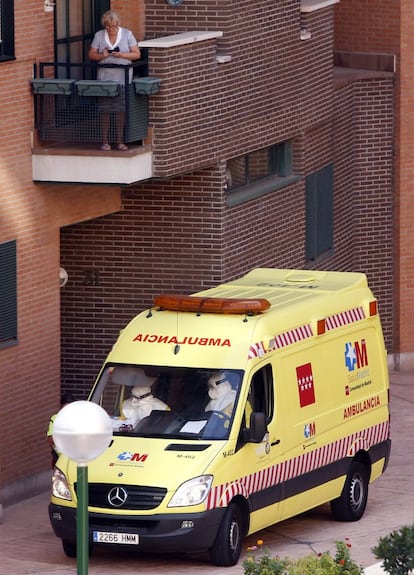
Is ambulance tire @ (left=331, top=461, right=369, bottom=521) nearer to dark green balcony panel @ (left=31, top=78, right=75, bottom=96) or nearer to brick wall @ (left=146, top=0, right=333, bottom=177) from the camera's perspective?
brick wall @ (left=146, top=0, right=333, bottom=177)

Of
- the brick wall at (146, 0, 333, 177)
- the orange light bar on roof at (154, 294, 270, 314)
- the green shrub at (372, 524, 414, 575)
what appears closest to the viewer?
the green shrub at (372, 524, 414, 575)

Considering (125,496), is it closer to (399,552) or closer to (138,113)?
(399,552)

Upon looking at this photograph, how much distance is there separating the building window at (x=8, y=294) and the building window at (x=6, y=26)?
2.07m

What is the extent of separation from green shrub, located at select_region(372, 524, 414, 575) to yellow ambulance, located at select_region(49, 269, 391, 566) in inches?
161

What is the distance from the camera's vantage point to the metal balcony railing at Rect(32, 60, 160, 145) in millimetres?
20828

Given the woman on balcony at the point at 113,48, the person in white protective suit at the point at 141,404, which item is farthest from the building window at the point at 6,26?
the person in white protective suit at the point at 141,404

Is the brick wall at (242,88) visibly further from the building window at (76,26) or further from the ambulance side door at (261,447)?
the ambulance side door at (261,447)

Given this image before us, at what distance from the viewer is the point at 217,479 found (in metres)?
17.9

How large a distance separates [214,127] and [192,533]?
688cm

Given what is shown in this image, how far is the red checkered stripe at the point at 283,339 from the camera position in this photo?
1862 centimetres

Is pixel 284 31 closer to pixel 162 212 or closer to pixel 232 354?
pixel 162 212

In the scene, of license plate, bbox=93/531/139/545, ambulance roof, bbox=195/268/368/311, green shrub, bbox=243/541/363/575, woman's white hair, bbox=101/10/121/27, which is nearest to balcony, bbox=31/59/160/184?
woman's white hair, bbox=101/10/121/27

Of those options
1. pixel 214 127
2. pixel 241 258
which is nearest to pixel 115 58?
pixel 214 127

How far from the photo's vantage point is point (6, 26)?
20.6 meters
